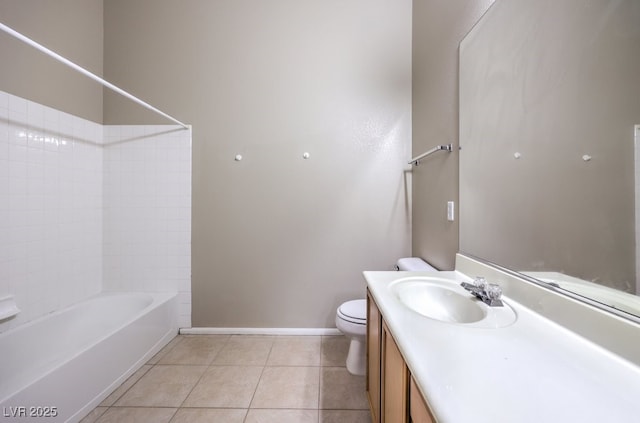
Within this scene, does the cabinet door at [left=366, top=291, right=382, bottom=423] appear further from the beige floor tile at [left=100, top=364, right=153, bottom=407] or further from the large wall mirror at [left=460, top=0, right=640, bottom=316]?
the beige floor tile at [left=100, top=364, right=153, bottom=407]

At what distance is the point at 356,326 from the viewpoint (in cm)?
144

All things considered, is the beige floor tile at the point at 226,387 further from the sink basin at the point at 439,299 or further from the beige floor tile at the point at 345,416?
the sink basin at the point at 439,299

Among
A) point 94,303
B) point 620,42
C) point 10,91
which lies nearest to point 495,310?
point 620,42

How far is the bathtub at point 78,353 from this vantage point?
3.44 ft

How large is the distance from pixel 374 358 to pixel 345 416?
0.46m

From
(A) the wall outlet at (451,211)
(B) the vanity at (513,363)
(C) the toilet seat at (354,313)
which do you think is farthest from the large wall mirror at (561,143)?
(C) the toilet seat at (354,313)

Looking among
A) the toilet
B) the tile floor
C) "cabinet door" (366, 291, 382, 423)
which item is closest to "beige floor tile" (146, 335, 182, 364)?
the tile floor

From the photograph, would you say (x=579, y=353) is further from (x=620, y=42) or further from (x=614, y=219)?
(x=620, y=42)

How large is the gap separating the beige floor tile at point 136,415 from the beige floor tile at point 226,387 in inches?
3.8

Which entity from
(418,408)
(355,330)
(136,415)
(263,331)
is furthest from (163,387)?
(418,408)

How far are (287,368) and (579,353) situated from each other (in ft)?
4.98

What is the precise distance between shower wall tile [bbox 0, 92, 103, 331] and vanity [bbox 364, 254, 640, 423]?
2.25 m

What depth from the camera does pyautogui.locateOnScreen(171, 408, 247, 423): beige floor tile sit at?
121 centimetres

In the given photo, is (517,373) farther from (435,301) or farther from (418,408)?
(435,301)
